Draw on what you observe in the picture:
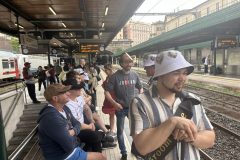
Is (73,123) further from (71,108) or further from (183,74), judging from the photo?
(183,74)

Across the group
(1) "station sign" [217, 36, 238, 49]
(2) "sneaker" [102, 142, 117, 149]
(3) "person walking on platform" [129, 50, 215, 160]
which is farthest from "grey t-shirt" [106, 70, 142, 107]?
(1) "station sign" [217, 36, 238, 49]

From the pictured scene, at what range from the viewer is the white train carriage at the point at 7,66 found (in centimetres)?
2962

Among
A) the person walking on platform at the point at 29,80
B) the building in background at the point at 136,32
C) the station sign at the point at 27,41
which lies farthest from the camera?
Answer: the building in background at the point at 136,32

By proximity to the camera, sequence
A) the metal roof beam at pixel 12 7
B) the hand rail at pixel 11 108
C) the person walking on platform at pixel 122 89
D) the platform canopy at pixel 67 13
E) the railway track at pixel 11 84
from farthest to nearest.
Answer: the railway track at pixel 11 84 < the platform canopy at pixel 67 13 < the metal roof beam at pixel 12 7 < the hand rail at pixel 11 108 < the person walking on platform at pixel 122 89

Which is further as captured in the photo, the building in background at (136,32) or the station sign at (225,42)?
the building in background at (136,32)

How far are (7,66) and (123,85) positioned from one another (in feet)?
92.2

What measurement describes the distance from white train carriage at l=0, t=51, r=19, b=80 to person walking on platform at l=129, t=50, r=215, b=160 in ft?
96.7

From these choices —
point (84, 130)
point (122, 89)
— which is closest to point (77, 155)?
point (84, 130)

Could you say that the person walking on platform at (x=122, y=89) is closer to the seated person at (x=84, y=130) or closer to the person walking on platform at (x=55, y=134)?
the seated person at (x=84, y=130)

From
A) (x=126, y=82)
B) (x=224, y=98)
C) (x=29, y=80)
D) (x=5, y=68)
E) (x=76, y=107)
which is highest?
(x=126, y=82)

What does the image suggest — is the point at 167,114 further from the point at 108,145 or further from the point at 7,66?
the point at 7,66

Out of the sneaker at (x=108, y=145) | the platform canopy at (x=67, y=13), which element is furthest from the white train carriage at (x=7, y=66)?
the sneaker at (x=108, y=145)

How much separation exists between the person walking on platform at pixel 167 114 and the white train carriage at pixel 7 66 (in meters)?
29.5

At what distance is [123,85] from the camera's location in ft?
18.1
